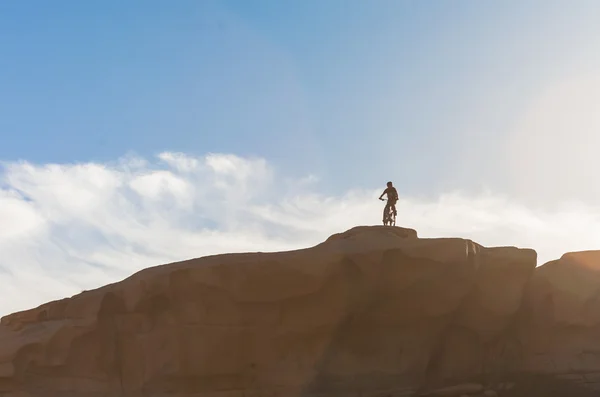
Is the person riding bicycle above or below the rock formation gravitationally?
above

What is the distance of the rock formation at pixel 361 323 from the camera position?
1130 centimetres

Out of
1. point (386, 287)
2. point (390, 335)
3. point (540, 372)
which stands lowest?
point (540, 372)

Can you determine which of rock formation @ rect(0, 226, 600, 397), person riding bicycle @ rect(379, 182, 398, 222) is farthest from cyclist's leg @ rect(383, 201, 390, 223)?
rock formation @ rect(0, 226, 600, 397)

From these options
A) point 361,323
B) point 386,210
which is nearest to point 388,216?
point 386,210

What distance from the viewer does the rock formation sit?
11305 millimetres

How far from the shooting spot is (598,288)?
12.4 m

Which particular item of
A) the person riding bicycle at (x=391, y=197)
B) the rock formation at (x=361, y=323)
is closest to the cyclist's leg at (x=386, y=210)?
the person riding bicycle at (x=391, y=197)

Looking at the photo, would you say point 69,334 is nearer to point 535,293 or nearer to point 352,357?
point 352,357

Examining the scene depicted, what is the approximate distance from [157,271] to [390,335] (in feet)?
14.5

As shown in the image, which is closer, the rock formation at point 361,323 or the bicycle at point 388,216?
the rock formation at point 361,323

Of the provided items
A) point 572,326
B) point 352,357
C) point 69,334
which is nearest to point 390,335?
point 352,357

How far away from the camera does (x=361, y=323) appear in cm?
1149

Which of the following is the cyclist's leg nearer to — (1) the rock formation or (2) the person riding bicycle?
(2) the person riding bicycle

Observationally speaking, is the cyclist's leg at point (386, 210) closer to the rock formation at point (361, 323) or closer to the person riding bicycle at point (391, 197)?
the person riding bicycle at point (391, 197)
